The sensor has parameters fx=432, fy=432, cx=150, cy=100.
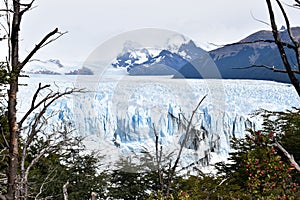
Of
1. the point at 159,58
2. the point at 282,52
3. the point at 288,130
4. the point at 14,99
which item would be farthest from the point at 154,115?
the point at 282,52

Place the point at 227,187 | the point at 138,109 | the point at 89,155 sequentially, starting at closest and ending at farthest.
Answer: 1. the point at 227,187
2. the point at 138,109
3. the point at 89,155

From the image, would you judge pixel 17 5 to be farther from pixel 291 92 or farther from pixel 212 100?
pixel 291 92

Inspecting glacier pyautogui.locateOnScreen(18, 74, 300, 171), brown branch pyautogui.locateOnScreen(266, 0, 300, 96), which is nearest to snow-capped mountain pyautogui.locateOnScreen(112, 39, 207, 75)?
glacier pyautogui.locateOnScreen(18, 74, 300, 171)

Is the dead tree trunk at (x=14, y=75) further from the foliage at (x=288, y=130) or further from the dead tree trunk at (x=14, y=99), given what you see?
the foliage at (x=288, y=130)

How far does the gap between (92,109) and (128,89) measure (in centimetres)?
111

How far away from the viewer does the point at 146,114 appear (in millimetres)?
13773

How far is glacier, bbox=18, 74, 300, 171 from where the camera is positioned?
11.7m

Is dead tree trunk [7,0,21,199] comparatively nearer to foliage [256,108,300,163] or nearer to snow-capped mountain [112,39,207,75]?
snow-capped mountain [112,39,207,75]

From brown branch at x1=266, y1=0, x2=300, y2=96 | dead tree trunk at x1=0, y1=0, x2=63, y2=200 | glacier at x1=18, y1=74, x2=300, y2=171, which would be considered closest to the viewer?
brown branch at x1=266, y1=0, x2=300, y2=96

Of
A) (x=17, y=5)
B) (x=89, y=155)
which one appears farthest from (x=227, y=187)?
(x=17, y=5)

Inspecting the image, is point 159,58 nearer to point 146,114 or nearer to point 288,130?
point 146,114

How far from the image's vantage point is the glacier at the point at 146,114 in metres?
11.7

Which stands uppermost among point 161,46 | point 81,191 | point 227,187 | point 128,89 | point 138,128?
point 161,46

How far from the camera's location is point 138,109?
13797mm
